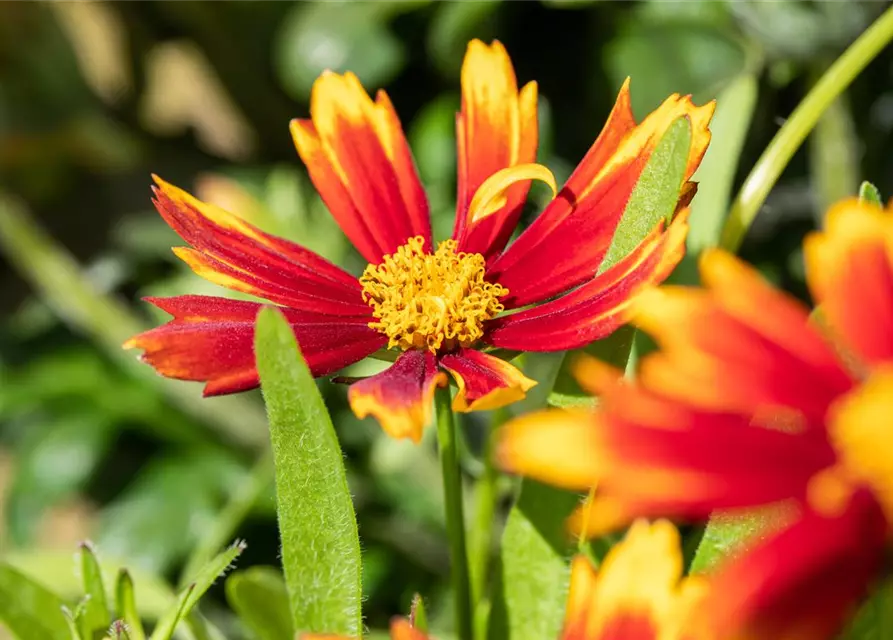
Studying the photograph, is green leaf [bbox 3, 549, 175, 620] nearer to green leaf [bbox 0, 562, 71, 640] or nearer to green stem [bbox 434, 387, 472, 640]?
green leaf [bbox 0, 562, 71, 640]

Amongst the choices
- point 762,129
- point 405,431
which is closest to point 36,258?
point 762,129

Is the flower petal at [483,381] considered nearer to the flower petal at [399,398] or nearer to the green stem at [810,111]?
A: the flower petal at [399,398]

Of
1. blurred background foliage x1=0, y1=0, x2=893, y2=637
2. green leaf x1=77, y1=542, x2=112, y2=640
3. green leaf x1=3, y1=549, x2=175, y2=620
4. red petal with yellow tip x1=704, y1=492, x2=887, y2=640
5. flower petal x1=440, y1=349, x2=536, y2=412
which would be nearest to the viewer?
red petal with yellow tip x1=704, y1=492, x2=887, y2=640

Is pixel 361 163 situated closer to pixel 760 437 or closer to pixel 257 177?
pixel 760 437

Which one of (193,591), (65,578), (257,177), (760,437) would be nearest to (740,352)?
(760,437)

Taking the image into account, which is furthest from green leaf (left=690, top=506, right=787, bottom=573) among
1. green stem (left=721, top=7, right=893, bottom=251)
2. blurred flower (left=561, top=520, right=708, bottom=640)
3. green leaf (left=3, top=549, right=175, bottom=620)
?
green leaf (left=3, top=549, right=175, bottom=620)

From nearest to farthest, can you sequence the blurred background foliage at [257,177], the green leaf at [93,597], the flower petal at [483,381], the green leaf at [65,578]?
the flower petal at [483,381], the green leaf at [93,597], the green leaf at [65,578], the blurred background foliage at [257,177]

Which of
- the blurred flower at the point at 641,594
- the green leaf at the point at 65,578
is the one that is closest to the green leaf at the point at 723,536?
the blurred flower at the point at 641,594
